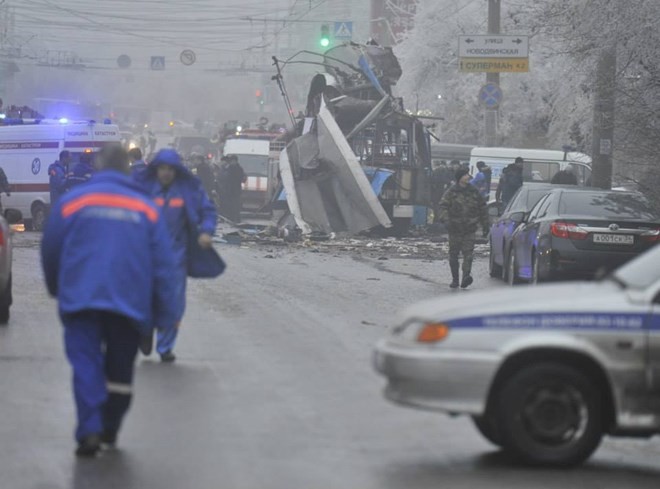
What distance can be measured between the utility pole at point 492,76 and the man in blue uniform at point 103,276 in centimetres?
2718

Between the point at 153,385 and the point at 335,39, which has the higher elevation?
the point at 335,39

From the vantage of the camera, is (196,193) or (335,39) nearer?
(196,193)

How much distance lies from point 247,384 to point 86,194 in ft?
10.8

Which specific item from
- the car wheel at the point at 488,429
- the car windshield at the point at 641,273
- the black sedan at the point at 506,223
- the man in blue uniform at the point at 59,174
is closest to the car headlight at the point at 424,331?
the car wheel at the point at 488,429

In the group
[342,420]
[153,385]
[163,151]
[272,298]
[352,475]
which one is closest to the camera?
[352,475]

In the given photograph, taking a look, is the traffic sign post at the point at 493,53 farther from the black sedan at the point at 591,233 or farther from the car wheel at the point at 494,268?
the black sedan at the point at 591,233

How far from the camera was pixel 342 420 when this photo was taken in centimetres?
909

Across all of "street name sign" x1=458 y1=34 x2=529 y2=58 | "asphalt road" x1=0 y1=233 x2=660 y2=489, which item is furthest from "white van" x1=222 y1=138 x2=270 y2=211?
"asphalt road" x1=0 y1=233 x2=660 y2=489

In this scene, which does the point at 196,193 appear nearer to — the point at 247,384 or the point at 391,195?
the point at 247,384

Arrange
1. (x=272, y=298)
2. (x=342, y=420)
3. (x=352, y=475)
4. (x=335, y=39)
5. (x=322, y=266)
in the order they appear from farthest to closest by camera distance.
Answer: (x=335, y=39) → (x=322, y=266) → (x=272, y=298) → (x=342, y=420) → (x=352, y=475)

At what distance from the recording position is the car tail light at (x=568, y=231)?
17.3m

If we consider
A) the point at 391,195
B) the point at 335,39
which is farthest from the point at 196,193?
the point at 335,39

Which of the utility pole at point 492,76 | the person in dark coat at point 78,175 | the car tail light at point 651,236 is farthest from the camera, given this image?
the utility pole at point 492,76

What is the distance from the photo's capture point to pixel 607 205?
17875 mm
